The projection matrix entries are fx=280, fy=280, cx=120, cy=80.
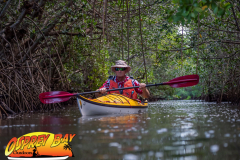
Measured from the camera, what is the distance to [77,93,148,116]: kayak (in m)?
4.78

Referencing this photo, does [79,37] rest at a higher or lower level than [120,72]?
higher

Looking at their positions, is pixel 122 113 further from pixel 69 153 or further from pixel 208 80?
pixel 208 80

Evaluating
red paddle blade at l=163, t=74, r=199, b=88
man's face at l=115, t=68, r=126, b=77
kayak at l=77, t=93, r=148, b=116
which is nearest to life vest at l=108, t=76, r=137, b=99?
man's face at l=115, t=68, r=126, b=77

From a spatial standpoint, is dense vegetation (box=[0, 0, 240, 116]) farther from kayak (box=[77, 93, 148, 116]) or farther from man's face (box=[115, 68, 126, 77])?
kayak (box=[77, 93, 148, 116])

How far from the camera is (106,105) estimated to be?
4.91 m

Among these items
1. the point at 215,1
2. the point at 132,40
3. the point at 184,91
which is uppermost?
the point at 132,40

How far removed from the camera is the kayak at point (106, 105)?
188 inches

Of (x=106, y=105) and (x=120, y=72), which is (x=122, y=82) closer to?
(x=120, y=72)

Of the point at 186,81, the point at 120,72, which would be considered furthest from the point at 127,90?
the point at 186,81

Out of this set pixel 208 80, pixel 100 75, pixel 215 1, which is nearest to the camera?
pixel 215 1

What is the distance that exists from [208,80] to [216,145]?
8980 mm

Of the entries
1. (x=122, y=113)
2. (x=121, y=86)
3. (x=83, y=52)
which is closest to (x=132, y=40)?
(x=83, y=52)

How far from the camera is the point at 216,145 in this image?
204 centimetres

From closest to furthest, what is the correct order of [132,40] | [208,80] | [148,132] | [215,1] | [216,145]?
[216,145] < [215,1] < [148,132] < [132,40] < [208,80]
